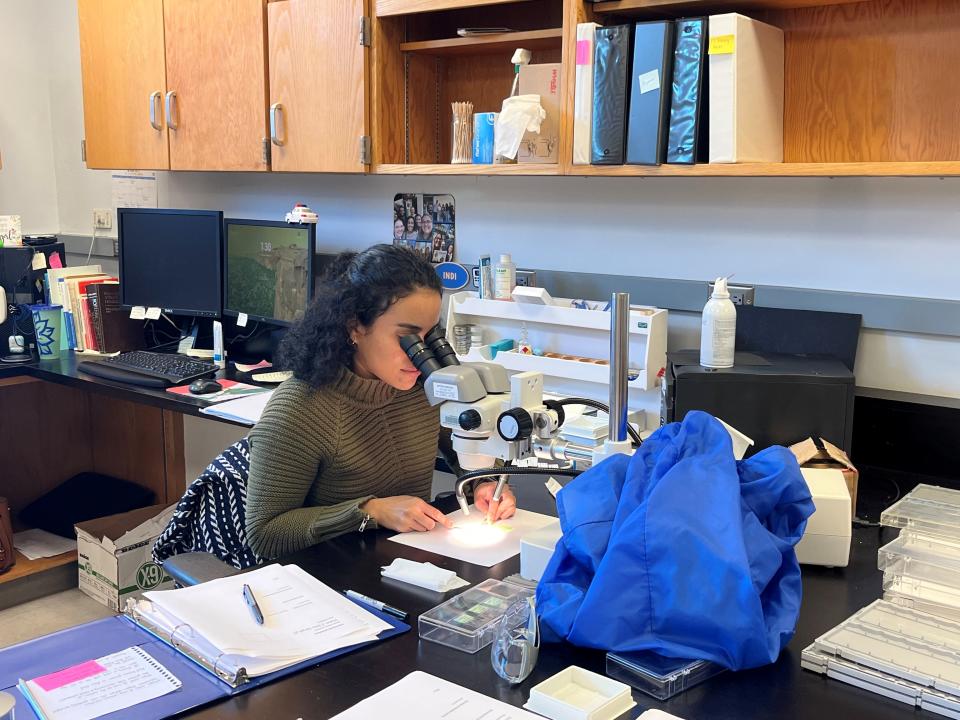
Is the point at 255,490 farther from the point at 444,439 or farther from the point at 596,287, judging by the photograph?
the point at 596,287

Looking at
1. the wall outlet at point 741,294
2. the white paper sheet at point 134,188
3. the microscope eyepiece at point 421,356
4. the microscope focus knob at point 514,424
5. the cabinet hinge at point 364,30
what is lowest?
the microscope focus knob at point 514,424

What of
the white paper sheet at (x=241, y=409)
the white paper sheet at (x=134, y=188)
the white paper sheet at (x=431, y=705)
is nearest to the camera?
the white paper sheet at (x=431, y=705)

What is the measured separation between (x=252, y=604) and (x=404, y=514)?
381mm

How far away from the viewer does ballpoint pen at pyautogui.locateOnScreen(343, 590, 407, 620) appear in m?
1.24

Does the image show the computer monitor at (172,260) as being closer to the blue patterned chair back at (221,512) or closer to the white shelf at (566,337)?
the white shelf at (566,337)

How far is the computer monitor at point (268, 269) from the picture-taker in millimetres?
2916

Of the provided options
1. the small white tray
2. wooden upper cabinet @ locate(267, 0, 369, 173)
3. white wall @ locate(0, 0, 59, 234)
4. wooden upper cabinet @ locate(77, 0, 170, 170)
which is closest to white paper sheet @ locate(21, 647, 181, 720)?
the small white tray

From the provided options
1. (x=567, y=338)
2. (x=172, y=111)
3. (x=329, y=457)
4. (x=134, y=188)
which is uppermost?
(x=172, y=111)

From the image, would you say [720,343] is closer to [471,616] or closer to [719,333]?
[719,333]

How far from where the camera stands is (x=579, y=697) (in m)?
1.03

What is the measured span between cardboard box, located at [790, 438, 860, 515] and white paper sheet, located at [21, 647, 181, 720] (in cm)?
114

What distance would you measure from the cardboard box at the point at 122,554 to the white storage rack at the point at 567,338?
49.8 inches

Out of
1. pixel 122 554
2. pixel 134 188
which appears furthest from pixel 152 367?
pixel 134 188

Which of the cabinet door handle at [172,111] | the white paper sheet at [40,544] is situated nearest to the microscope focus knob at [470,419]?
the cabinet door handle at [172,111]
